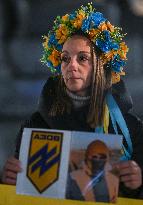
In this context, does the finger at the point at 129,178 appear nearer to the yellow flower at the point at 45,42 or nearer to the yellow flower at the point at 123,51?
the yellow flower at the point at 123,51

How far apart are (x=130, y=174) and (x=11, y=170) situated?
22.9 inches

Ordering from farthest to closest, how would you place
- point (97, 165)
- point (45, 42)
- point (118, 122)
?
1. point (45, 42)
2. point (118, 122)
3. point (97, 165)

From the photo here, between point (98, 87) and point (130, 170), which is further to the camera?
point (98, 87)

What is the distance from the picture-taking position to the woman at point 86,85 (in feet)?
5.37

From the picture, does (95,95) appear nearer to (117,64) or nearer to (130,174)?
(117,64)

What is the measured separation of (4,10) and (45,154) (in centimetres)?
78

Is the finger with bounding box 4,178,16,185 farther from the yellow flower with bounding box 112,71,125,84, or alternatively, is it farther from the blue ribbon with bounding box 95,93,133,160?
the yellow flower with bounding box 112,71,125,84

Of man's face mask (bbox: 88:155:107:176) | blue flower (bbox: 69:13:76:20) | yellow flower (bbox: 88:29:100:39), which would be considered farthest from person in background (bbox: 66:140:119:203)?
blue flower (bbox: 69:13:76:20)

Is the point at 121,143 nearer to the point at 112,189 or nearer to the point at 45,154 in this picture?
the point at 112,189

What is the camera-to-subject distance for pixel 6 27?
1743 millimetres

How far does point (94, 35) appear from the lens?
1.66 meters

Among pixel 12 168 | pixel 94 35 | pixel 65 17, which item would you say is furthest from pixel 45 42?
pixel 12 168

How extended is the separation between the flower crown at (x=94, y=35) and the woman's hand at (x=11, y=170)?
19.5 inches

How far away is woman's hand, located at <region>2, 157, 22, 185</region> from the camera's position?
164 cm
